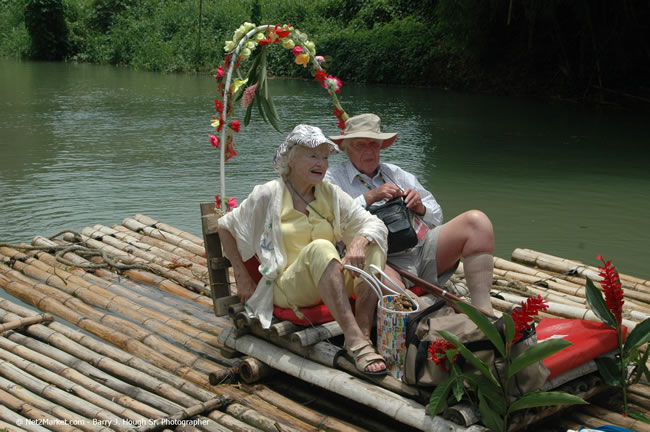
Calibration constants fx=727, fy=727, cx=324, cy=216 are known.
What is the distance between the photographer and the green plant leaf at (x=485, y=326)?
2750 mm

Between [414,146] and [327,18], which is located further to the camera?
[327,18]

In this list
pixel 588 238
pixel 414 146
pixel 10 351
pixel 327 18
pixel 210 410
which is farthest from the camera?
pixel 327 18

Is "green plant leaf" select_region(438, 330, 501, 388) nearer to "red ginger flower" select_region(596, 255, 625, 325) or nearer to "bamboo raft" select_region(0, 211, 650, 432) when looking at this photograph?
"bamboo raft" select_region(0, 211, 650, 432)

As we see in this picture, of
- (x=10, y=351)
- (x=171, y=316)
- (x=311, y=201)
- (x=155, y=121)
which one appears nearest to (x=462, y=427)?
(x=311, y=201)

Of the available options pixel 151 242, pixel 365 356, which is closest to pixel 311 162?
pixel 365 356

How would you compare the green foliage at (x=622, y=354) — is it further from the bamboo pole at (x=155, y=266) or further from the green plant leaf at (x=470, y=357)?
the bamboo pole at (x=155, y=266)

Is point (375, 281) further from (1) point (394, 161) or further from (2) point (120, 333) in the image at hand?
(1) point (394, 161)

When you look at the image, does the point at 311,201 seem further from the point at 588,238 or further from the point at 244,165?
the point at 244,165

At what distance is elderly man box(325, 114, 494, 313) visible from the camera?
351cm

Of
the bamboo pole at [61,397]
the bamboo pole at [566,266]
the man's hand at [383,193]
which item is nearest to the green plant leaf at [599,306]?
the man's hand at [383,193]

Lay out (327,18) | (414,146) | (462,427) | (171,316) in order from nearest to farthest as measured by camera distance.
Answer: (462,427) → (171,316) → (414,146) → (327,18)

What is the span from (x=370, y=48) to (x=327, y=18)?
6.04m

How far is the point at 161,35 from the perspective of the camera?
96.6 feet

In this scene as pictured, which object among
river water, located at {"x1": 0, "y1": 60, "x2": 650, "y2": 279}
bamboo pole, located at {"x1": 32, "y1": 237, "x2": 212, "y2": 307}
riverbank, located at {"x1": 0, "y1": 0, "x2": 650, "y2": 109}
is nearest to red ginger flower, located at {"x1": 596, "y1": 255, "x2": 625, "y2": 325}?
bamboo pole, located at {"x1": 32, "y1": 237, "x2": 212, "y2": 307}
